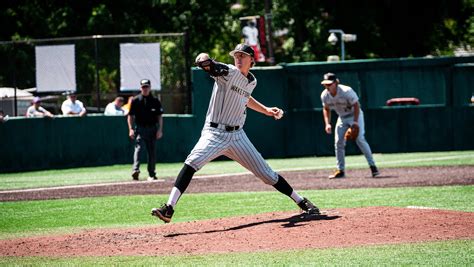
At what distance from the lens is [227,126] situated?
33.0 feet

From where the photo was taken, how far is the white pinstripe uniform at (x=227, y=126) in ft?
32.7

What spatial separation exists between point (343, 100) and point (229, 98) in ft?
21.1

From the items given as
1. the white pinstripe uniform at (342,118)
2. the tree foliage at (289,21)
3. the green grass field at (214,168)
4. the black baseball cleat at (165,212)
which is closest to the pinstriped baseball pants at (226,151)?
the black baseball cleat at (165,212)

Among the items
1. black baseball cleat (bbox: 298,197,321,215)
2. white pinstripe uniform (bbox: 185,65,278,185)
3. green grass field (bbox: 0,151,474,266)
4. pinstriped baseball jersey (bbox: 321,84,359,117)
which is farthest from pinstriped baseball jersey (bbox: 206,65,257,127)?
pinstriped baseball jersey (bbox: 321,84,359,117)

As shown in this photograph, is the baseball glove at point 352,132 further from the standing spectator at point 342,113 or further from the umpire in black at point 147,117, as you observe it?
the umpire in black at point 147,117

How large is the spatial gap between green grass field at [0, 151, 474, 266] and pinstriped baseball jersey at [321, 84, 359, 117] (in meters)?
2.42

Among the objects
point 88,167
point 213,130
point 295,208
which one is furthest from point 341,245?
point 88,167

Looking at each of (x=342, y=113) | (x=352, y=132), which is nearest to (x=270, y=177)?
(x=352, y=132)

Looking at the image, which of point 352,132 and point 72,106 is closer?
point 352,132

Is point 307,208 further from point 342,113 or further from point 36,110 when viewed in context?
point 36,110

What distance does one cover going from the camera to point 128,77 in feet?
78.9

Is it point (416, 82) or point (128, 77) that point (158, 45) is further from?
point (416, 82)

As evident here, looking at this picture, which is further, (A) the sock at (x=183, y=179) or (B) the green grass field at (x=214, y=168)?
(B) the green grass field at (x=214, y=168)

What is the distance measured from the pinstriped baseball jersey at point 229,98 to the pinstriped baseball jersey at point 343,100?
619 cm
